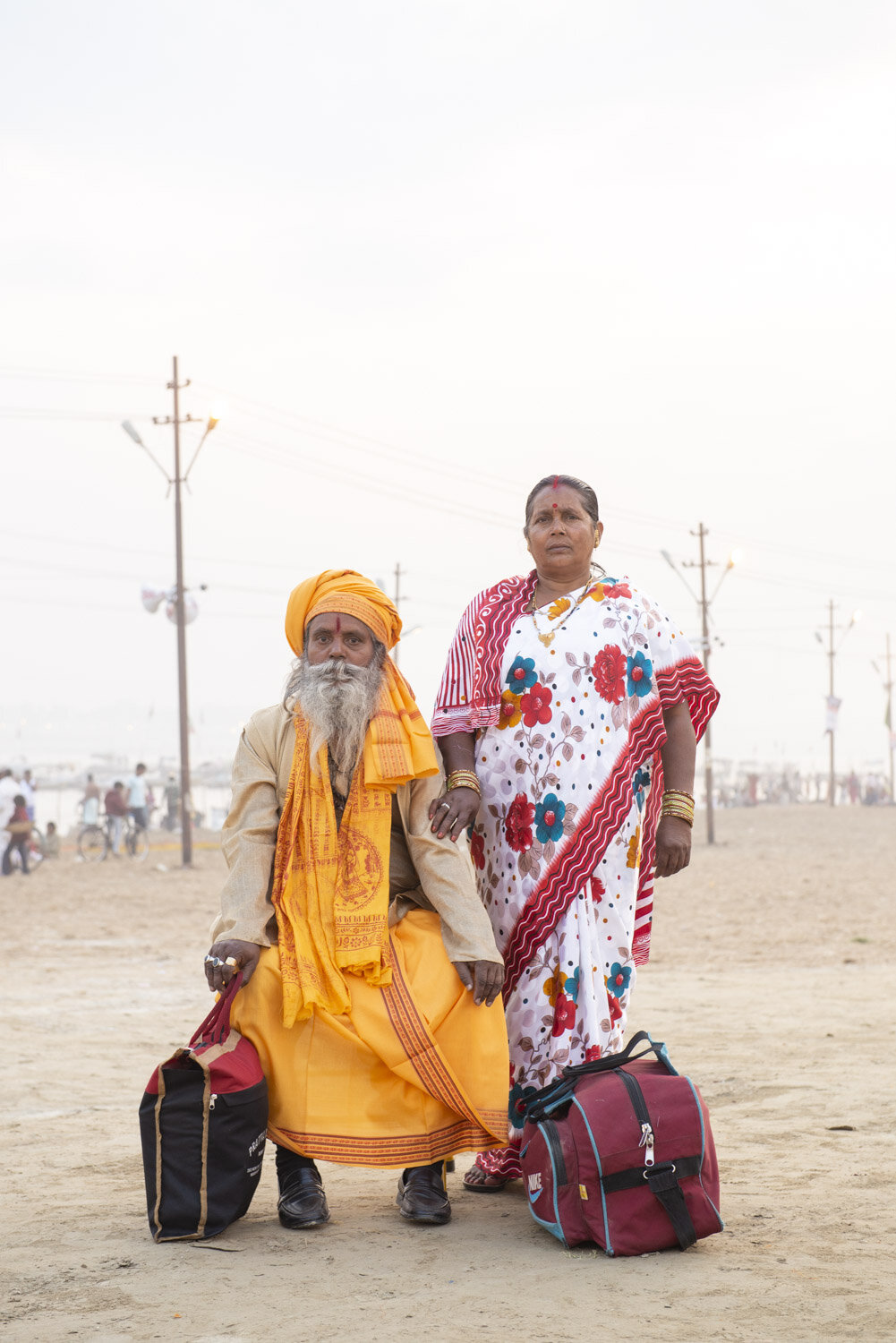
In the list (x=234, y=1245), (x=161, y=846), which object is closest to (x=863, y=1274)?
(x=234, y=1245)

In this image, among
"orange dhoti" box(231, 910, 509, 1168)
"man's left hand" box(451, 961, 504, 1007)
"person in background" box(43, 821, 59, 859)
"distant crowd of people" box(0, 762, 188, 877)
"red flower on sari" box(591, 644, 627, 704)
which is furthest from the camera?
"person in background" box(43, 821, 59, 859)

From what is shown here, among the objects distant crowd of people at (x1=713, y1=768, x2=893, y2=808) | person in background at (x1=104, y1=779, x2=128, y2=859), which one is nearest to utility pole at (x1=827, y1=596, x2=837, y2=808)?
distant crowd of people at (x1=713, y1=768, x2=893, y2=808)

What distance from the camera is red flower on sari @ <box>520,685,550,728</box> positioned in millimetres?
4184

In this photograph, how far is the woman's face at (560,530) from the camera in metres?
4.30

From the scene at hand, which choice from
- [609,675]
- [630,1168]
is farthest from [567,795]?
[630,1168]

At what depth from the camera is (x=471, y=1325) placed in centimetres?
301

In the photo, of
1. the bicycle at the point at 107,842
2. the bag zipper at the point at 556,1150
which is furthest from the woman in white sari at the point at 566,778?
the bicycle at the point at 107,842

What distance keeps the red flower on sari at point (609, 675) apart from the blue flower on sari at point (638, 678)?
1.3 inches

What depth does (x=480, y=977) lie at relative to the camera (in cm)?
389

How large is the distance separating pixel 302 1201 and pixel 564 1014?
95 cm

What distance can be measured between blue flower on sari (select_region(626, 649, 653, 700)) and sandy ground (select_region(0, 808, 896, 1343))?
1599 mm

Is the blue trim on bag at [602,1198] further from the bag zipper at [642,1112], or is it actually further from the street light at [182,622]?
the street light at [182,622]

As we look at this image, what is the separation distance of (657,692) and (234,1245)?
80.8 inches

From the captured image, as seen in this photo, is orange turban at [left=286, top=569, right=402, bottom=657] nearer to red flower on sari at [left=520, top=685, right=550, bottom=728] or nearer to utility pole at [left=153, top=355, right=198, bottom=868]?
red flower on sari at [left=520, top=685, right=550, bottom=728]
